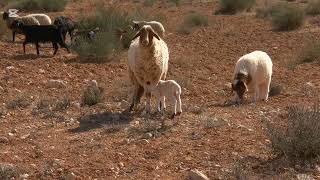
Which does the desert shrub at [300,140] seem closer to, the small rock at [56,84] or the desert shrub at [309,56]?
the small rock at [56,84]

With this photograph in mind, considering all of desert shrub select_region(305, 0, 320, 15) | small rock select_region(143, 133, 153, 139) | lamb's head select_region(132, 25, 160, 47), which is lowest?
desert shrub select_region(305, 0, 320, 15)

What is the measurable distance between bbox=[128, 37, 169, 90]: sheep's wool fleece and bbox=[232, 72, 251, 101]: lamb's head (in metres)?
1.83

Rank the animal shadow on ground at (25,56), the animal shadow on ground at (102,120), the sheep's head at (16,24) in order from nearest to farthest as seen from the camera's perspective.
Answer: the animal shadow on ground at (102,120) < the animal shadow on ground at (25,56) < the sheep's head at (16,24)

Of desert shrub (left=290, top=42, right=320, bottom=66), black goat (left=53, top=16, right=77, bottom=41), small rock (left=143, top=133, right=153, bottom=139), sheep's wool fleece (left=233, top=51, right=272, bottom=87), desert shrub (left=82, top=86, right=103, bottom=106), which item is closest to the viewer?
small rock (left=143, top=133, right=153, bottom=139)

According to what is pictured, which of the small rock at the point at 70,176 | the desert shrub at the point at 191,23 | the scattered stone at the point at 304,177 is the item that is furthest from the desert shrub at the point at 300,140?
the desert shrub at the point at 191,23

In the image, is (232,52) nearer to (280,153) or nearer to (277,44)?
(277,44)

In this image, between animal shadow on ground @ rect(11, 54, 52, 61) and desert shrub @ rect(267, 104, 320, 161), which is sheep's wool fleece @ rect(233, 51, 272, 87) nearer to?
desert shrub @ rect(267, 104, 320, 161)

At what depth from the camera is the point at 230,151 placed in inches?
364

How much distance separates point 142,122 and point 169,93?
91cm

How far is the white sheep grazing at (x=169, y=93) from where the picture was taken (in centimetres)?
1180

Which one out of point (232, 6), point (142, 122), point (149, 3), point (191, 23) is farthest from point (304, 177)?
point (149, 3)

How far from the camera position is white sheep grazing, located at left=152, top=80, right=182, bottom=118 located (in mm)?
11805

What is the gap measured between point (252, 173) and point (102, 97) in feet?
19.9

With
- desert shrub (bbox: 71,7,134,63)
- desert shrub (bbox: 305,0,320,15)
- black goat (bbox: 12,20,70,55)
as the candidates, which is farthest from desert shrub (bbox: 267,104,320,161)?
desert shrub (bbox: 305,0,320,15)
